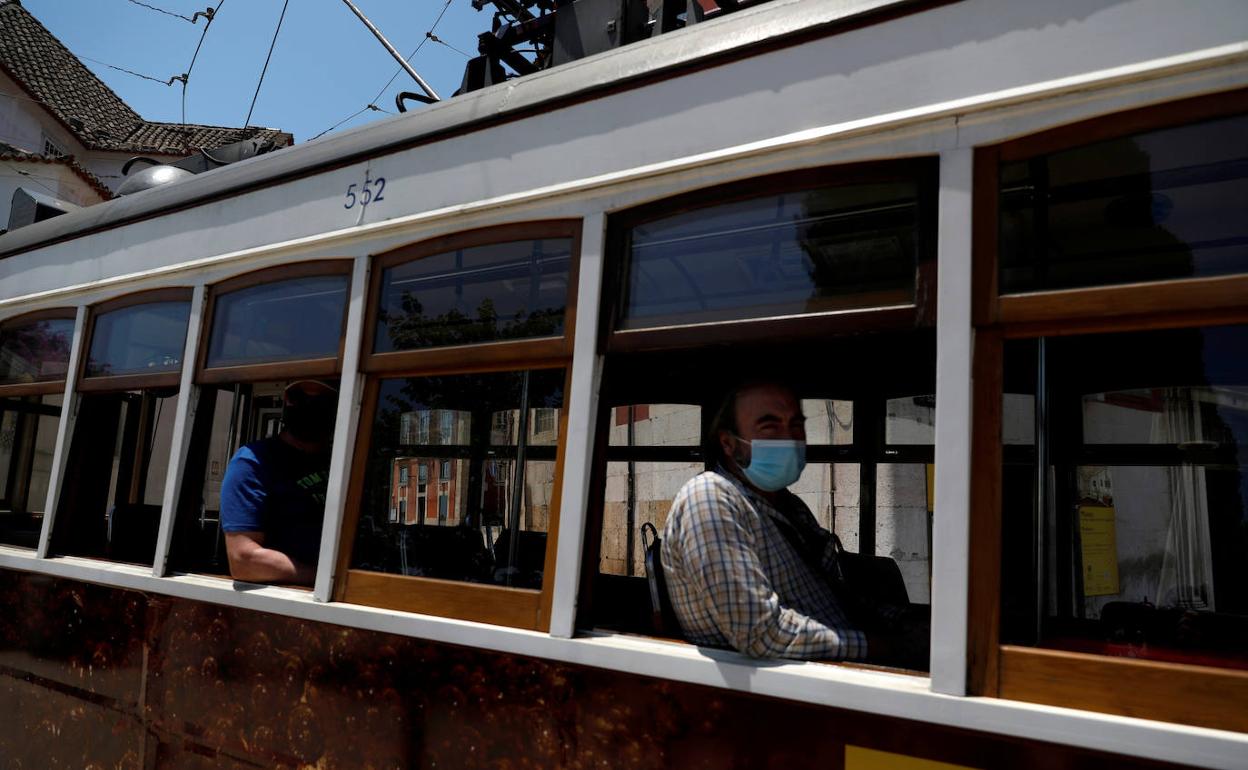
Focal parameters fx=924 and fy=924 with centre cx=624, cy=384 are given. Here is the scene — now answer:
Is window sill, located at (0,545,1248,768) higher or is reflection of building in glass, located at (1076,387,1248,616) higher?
reflection of building in glass, located at (1076,387,1248,616)

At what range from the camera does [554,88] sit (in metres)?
2.44

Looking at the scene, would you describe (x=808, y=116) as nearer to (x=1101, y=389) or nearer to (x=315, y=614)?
(x=1101, y=389)

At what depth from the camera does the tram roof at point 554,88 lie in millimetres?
2020

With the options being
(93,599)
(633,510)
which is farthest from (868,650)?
(93,599)

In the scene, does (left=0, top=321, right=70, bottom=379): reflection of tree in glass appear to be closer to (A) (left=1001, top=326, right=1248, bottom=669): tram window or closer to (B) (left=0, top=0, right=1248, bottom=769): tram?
(B) (left=0, top=0, right=1248, bottom=769): tram

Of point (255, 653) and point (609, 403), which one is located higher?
point (609, 403)

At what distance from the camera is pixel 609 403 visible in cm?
221

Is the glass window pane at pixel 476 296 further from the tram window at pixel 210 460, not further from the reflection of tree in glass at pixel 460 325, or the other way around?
the tram window at pixel 210 460

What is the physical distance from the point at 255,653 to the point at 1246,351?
281 centimetres

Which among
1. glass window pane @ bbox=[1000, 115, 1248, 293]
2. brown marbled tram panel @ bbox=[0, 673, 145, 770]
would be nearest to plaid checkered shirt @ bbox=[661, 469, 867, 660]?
glass window pane @ bbox=[1000, 115, 1248, 293]

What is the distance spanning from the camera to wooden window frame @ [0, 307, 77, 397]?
3797mm

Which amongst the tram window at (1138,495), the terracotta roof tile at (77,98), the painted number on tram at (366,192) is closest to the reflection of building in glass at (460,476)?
the painted number on tram at (366,192)

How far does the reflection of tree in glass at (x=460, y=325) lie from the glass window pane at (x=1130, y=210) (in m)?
1.07

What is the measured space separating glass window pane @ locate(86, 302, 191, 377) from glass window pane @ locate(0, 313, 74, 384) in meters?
0.24
